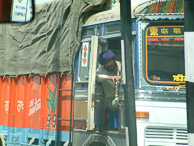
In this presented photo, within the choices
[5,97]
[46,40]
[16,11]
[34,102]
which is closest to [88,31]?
[46,40]

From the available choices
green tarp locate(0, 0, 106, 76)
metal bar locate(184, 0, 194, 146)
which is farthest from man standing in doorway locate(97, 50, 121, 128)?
metal bar locate(184, 0, 194, 146)

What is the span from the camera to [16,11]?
3828mm

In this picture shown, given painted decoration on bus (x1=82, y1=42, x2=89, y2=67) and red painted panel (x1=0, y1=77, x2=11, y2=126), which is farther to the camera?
red painted panel (x1=0, y1=77, x2=11, y2=126)

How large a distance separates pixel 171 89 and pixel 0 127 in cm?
513

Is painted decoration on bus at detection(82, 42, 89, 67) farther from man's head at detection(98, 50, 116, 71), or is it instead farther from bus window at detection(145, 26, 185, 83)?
bus window at detection(145, 26, 185, 83)

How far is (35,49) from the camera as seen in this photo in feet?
29.2

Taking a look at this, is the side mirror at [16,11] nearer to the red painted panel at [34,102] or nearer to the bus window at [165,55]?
the bus window at [165,55]

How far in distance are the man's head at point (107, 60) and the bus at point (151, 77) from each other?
85 mm

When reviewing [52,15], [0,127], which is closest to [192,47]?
[52,15]

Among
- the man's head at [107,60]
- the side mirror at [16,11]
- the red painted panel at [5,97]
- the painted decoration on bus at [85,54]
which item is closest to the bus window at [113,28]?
the man's head at [107,60]

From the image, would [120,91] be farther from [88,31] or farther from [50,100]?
[50,100]

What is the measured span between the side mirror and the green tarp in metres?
3.64

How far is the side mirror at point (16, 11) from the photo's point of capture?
3631mm

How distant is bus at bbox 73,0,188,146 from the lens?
6211 mm
